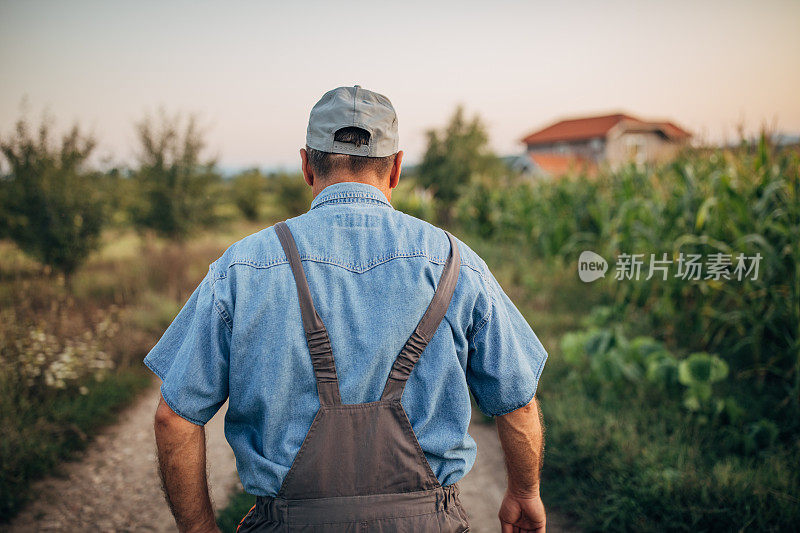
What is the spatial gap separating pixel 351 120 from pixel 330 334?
1.92ft

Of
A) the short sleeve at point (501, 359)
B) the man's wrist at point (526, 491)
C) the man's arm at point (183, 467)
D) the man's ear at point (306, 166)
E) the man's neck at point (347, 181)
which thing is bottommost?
the man's wrist at point (526, 491)

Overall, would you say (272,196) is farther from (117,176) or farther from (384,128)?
(384,128)

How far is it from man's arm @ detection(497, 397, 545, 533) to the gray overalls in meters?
0.33

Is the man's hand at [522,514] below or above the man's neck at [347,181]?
below

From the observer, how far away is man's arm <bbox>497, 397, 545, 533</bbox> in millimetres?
1381

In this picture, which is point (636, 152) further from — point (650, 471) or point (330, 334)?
point (330, 334)

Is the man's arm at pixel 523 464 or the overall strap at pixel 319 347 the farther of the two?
the man's arm at pixel 523 464

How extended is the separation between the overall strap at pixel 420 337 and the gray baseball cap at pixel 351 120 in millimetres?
421

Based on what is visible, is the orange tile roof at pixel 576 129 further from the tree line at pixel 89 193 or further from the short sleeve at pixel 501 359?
the short sleeve at pixel 501 359

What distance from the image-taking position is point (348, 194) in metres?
1.30

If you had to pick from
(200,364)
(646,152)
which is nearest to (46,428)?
(200,364)

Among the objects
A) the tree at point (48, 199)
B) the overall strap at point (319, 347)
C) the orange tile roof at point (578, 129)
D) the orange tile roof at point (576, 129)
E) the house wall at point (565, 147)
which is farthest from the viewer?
the orange tile roof at point (576, 129)

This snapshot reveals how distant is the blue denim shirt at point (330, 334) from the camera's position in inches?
45.1

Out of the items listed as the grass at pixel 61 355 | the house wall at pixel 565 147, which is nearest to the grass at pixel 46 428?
the grass at pixel 61 355
